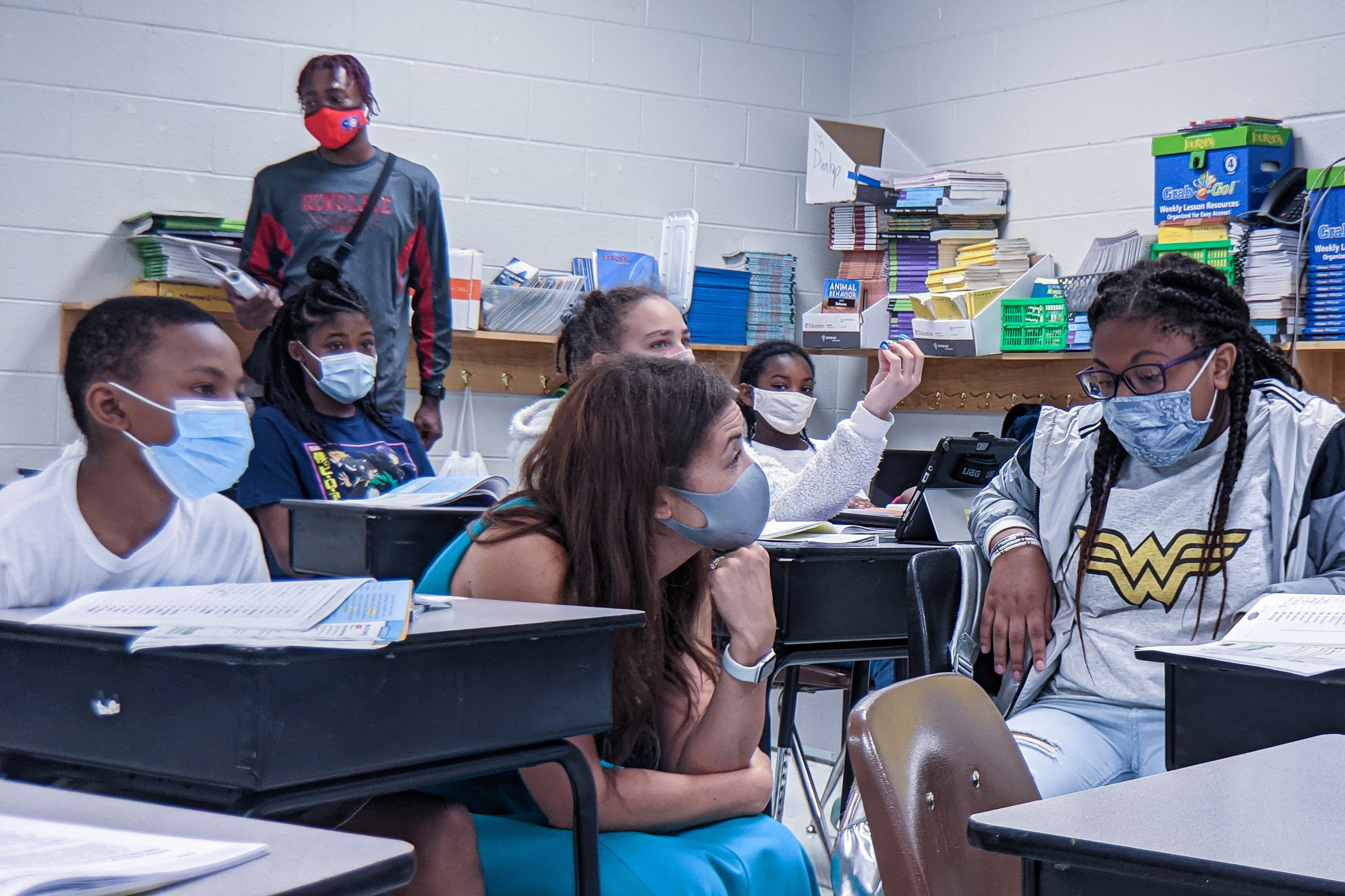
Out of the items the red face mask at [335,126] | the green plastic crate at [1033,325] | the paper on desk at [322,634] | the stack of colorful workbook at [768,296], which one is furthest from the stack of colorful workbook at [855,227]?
the paper on desk at [322,634]

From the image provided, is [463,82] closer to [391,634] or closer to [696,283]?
[696,283]

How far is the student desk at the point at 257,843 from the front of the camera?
0.65 m

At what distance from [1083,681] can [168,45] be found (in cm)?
343

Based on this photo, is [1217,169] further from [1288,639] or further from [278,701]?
[278,701]

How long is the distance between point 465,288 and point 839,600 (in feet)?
7.77

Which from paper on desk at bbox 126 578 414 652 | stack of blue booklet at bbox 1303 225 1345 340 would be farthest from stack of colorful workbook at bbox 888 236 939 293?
paper on desk at bbox 126 578 414 652

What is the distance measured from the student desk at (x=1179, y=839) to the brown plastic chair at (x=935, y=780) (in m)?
0.18

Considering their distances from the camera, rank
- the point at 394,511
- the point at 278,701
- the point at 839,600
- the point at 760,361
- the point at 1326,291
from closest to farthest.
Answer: the point at 278,701 → the point at 394,511 → the point at 839,600 → the point at 1326,291 → the point at 760,361

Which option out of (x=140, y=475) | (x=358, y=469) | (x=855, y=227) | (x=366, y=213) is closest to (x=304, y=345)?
(x=358, y=469)

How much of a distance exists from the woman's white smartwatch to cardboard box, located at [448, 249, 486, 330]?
2854mm

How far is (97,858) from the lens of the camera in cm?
65

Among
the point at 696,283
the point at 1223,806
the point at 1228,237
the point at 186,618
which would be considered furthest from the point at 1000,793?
the point at 696,283

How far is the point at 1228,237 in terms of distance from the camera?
377cm

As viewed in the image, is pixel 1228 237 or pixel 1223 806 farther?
pixel 1228 237
